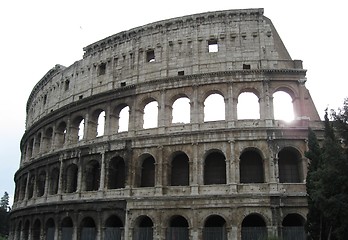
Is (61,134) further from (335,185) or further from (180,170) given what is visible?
(335,185)

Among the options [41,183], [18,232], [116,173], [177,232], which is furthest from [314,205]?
[18,232]

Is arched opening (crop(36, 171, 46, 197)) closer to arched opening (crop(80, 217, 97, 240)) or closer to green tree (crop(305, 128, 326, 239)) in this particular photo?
arched opening (crop(80, 217, 97, 240))

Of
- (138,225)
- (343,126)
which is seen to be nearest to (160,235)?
(138,225)

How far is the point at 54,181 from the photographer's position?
26.2 metres

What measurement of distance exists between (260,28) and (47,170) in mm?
16839

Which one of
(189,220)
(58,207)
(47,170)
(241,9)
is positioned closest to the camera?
(189,220)

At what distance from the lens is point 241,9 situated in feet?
72.8

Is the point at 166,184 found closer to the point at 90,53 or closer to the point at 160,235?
the point at 160,235

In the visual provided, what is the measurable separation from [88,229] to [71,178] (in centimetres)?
422

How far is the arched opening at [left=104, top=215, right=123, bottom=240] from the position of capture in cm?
2084

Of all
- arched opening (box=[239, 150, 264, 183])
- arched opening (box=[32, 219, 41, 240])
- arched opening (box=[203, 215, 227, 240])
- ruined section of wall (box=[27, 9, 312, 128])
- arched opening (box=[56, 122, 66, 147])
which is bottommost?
arched opening (box=[203, 215, 227, 240])

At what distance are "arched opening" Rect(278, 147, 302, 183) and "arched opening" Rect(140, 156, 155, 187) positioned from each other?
7.04 m

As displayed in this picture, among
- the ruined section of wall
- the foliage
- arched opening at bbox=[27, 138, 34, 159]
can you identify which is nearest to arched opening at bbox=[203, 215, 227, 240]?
the foliage

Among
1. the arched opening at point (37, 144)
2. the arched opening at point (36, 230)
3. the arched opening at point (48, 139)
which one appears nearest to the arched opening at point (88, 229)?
the arched opening at point (36, 230)
